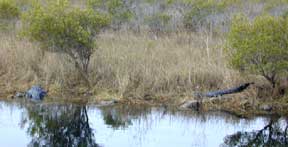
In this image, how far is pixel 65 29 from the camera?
12672 millimetres

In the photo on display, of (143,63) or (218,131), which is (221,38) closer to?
(143,63)

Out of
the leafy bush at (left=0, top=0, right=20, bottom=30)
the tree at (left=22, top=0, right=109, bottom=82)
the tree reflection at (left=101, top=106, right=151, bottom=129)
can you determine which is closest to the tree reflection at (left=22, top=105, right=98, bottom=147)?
the tree reflection at (left=101, top=106, right=151, bottom=129)

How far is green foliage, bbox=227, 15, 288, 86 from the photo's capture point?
453 inches

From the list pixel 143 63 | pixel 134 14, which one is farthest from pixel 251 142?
pixel 134 14

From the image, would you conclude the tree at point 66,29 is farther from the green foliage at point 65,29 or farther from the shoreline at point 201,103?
the shoreline at point 201,103

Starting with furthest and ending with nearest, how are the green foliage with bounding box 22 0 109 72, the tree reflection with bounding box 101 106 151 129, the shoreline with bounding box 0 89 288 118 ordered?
1. the green foliage with bounding box 22 0 109 72
2. the shoreline with bounding box 0 89 288 118
3. the tree reflection with bounding box 101 106 151 129

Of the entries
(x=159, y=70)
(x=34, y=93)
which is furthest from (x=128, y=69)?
(x=34, y=93)

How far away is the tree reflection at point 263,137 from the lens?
998 centimetres

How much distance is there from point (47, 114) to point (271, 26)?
4.79 meters

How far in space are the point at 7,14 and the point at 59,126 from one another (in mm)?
6588

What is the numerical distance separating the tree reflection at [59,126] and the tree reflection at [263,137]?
2.45m

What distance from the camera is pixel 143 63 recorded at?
13.0m

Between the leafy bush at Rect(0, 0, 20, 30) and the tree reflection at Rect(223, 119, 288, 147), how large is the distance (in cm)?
820

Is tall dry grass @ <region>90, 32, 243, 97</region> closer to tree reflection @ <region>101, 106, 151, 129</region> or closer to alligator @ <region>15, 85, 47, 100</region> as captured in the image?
tree reflection @ <region>101, 106, 151, 129</region>
